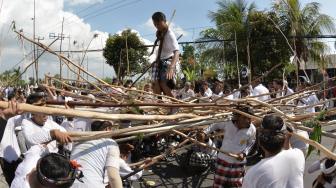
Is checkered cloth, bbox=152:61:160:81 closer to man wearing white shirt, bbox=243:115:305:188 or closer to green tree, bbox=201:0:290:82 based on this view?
man wearing white shirt, bbox=243:115:305:188

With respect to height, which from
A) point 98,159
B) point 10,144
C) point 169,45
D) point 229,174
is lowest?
point 229,174

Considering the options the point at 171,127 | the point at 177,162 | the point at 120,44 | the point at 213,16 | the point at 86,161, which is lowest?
the point at 177,162

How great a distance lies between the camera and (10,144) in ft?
17.2

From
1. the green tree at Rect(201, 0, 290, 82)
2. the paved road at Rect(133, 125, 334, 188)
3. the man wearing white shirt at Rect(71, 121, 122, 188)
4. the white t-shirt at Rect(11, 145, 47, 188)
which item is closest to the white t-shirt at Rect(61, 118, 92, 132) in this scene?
the paved road at Rect(133, 125, 334, 188)

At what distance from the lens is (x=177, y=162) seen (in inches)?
353

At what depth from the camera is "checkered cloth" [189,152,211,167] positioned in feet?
25.9

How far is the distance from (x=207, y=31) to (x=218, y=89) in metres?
14.5

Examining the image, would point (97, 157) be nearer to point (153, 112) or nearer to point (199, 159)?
point (153, 112)

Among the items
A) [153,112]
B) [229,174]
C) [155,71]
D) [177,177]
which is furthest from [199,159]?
[153,112]

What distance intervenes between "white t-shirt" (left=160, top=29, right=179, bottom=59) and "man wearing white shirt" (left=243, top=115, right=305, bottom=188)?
7.51 ft

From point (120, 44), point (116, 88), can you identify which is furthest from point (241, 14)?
point (116, 88)

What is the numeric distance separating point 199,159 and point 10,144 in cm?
361

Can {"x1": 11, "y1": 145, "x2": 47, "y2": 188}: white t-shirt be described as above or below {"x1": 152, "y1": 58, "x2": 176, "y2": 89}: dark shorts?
below

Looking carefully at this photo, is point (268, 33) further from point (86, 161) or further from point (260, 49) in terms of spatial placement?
point (86, 161)
